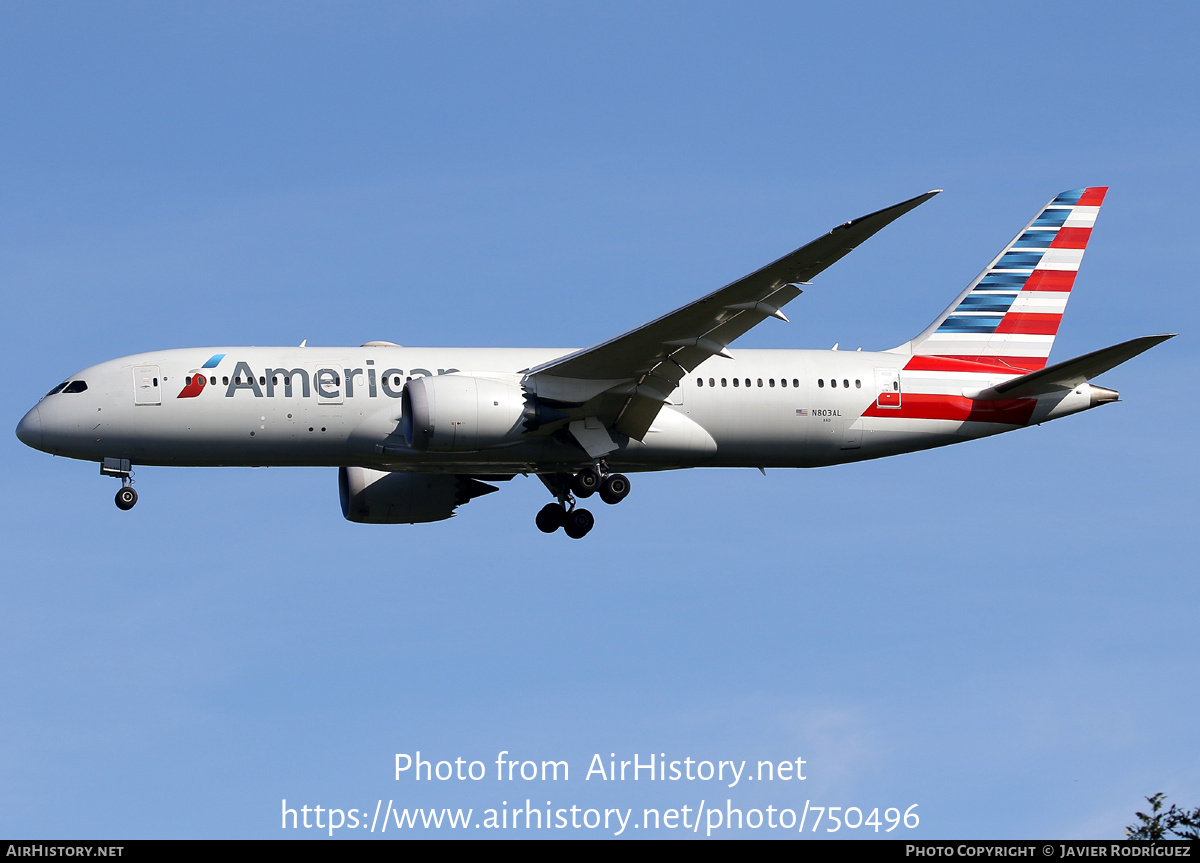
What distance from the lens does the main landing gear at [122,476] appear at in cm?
3578

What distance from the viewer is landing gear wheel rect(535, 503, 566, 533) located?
130 ft

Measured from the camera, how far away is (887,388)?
38.8 m

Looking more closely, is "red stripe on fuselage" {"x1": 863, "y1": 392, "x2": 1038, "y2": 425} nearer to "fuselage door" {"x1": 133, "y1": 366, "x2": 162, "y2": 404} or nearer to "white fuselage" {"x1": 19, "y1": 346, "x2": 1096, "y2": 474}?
"white fuselage" {"x1": 19, "y1": 346, "x2": 1096, "y2": 474}

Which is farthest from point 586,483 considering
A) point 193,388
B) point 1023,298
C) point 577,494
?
point 1023,298

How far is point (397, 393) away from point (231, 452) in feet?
12.7

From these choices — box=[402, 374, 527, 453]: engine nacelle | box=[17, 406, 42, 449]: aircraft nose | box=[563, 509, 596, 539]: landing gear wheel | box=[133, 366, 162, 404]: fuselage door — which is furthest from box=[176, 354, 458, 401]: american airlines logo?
box=[563, 509, 596, 539]: landing gear wheel

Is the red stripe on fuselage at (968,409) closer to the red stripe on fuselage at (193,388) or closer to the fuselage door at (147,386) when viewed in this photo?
the red stripe on fuselage at (193,388)

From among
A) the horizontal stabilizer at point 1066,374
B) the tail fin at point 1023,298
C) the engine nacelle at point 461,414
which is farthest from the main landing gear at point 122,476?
the horizontal stabilizer at point 1066,374

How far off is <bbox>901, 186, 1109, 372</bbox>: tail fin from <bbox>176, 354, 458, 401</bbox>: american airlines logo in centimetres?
1357
